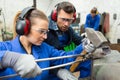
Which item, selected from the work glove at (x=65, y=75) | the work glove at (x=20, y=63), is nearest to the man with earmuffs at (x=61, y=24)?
the work glove at (x=65, y=75)

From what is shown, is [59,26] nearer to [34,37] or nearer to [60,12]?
[60,12]

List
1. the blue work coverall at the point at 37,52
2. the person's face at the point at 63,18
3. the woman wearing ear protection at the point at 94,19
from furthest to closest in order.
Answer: the woman wearing ear protection at the point at 94,19 < the person's face at the point at 63,18 < the blue work coverall at the point at 37,52

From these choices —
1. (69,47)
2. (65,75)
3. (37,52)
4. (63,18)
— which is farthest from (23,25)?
(69,47)

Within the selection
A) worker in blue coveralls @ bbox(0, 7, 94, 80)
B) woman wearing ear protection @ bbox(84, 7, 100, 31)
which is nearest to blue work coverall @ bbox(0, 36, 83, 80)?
worker in blue coveralls @ bbox(0, 7, 94, 80)

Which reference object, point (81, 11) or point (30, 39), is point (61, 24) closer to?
point (30, 39)

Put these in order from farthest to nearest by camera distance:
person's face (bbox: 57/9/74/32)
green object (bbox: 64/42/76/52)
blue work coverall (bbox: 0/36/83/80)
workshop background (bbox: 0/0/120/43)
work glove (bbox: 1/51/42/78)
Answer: workshop background (bbox: 0/0/120/43)
green object (bbox: 64/42/76/52)
person's face (bbox: 57/9/74/32)
blue work coverall (bbox: 0/36/83/80)
work glove (bbox: 1/51/42/78)

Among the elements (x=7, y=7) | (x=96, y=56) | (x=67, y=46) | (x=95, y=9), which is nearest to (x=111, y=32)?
(x=95, y=9)

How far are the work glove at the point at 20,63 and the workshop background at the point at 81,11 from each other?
4236mm

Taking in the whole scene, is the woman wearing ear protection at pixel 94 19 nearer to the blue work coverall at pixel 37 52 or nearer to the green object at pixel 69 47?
the green object at pixel 69 47

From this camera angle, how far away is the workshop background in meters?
5.18

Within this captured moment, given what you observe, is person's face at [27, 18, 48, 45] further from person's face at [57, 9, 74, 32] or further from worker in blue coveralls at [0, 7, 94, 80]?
person's face at [57, 9, 74, 32]

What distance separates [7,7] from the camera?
6.57 meters

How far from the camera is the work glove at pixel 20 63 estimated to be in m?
0.98

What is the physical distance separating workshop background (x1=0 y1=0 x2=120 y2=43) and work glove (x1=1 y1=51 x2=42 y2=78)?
4236 mm
